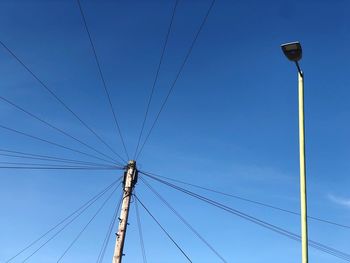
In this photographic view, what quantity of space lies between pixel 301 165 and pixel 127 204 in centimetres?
737

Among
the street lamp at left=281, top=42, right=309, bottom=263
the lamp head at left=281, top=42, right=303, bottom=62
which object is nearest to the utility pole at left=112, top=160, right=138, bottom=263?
the street lamp at left=281, top=42, right=309, bottom=263

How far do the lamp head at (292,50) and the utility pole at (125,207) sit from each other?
7721 millimetres

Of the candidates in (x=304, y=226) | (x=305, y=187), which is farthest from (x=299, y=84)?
(x=304, y=226)

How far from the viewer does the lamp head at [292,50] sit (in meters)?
10.9

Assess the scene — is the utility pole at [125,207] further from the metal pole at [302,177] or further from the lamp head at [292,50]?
the lamp head at [292,50]

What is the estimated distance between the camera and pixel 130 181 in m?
16.7

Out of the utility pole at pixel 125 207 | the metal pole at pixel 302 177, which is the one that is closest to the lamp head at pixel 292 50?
the metal pole at pixel 302 177

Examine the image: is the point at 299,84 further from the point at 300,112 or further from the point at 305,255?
the point at 305,255

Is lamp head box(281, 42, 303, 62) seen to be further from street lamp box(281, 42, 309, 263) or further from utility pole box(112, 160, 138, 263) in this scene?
utility pole box(112, 160, 138, 263)

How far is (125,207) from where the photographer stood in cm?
1609

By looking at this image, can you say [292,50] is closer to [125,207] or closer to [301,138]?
[301,138]

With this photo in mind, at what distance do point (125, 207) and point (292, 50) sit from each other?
7.91m

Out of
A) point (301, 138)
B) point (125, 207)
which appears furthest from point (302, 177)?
point (125, 207)

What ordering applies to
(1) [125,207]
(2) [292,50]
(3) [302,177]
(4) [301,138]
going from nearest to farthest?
(3) [302,177] < (4) [301,138] < (2) [292,50] < (1) [125,207]
